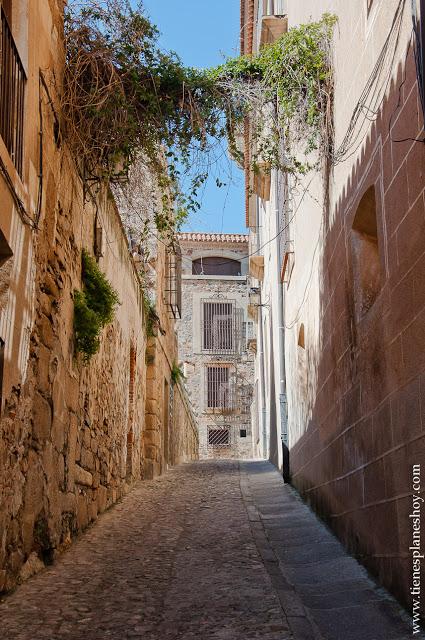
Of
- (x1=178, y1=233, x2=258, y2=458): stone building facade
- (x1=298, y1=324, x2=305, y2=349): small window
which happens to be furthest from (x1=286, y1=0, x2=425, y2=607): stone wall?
(x1=178, y1=233, x2=258, y2=458): stone building facade

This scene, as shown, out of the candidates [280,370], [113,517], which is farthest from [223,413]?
[113,517]

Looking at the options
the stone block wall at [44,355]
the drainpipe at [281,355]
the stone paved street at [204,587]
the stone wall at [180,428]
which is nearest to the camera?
Answer: the stone paved street at [204,587]

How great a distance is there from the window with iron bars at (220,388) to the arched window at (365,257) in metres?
25.5

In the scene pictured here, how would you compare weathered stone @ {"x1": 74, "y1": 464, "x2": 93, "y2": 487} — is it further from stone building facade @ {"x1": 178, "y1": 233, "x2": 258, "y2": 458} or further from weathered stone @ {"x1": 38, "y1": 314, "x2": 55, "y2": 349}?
stone building facade @ {"x1": 178, "y1": 233, "x2": 258, "y2": 458}

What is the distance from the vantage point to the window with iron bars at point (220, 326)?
31469 millimetres

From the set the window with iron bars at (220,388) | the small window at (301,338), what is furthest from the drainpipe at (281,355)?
the window with iron bars at (220,388)

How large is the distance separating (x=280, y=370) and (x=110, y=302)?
5.50 metres

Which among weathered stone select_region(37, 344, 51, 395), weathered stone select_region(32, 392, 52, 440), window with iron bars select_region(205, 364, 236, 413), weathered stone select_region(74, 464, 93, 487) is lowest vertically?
weathered stone select_region(74, 464, 93, 487)

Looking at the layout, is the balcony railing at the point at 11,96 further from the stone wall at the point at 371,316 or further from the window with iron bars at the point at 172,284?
the window with iron bars at the point at 172,284

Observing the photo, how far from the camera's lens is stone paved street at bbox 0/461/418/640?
151 inches

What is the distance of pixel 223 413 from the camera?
101 feet

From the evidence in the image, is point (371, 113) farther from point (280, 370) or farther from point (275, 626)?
point (280, 370)

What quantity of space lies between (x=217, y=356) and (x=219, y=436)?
3245 mm

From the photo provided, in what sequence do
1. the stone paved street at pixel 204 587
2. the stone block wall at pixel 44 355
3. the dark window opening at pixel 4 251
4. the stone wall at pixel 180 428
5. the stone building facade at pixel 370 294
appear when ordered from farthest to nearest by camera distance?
the stone wall at pixel 180 428 < the stone block wall at pixel 44 355 < the dark window opening at pixel 4 251 < the stone building facade at pixel 370 294 < the stone paved street at pixel 204 587
